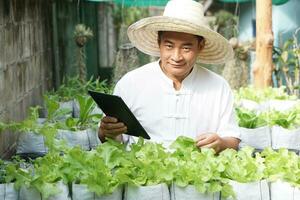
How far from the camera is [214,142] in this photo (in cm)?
334

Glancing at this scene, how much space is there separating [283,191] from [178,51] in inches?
37.4

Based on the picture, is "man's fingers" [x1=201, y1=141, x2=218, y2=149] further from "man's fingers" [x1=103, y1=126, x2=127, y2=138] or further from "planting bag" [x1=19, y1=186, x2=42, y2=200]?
"planting bag" [x1=19, y1=186, x2=42, y2=200]

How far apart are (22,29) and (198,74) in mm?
2383

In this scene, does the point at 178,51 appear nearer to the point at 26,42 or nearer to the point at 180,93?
the point at 180,93

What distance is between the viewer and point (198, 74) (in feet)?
12.4

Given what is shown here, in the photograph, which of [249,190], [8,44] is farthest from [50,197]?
[8,44]

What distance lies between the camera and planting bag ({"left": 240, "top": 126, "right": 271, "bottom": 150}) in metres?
4.96

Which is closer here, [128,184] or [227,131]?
[128,184]

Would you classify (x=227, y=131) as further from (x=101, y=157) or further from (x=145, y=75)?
(x=101, y=157)

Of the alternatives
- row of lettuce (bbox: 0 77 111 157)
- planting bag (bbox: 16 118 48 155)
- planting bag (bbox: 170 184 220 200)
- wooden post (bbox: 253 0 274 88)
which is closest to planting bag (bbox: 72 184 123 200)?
planting bag (bbox: 170 184 220 200)

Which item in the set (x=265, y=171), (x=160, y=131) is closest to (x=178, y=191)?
(x=265, y=171)

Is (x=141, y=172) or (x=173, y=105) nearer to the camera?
(x=141, y=172)

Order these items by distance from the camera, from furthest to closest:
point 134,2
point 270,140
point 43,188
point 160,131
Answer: point 134,2, point 270,140, point 160,131, point 43,188

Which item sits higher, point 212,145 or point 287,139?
point 212,145
